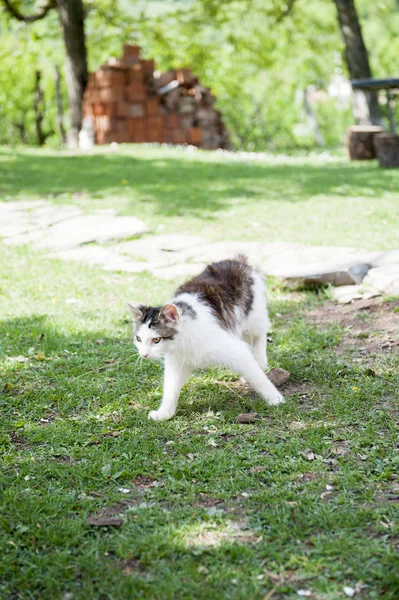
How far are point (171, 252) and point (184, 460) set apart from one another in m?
4.46

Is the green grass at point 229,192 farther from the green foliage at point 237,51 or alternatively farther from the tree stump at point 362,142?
the green foliage at point 237,51

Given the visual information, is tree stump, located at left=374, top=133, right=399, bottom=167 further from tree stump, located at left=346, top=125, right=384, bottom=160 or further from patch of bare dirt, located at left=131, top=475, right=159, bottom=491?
patch of bare dirt, located at left=131, top=475, right=159, bottom=491

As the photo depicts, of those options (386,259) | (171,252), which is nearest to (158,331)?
(386,259)

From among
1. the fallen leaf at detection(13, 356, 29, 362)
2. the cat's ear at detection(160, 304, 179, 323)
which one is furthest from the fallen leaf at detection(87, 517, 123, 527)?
the fallen leaf at detection(13, 356, 29, 362)

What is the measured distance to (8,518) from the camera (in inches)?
130

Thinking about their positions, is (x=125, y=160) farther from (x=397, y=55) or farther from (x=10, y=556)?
(x=397, y=55)

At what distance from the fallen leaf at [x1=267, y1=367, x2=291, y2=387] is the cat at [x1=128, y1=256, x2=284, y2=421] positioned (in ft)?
0.89

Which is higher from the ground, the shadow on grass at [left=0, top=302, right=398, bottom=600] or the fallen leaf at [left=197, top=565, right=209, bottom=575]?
the shadow on grass at [left=0, top=302, right=398, bottom=600]

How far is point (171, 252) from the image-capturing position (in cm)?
807

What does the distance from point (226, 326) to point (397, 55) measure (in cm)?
3913

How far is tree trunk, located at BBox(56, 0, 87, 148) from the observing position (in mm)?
19422

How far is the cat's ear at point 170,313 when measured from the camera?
4.16 metres

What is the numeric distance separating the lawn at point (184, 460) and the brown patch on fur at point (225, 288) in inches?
22.2

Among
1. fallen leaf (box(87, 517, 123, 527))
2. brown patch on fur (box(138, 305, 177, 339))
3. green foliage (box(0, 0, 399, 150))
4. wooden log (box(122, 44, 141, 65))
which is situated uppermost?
green foliage (box(0, 0, 399, 150))
